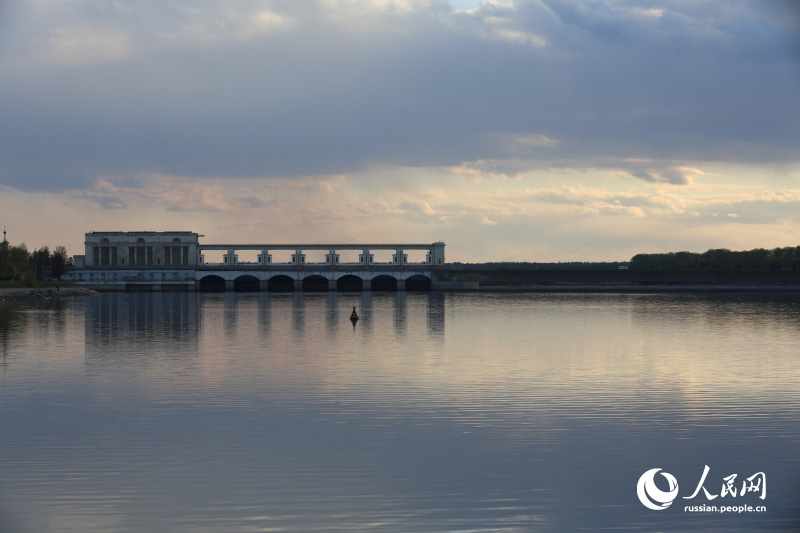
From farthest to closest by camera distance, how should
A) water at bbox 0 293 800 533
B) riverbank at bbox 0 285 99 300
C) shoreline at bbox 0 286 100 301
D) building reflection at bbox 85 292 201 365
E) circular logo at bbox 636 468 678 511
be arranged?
1. riverbank at bbox 0 285 99 300
2. shoreline at bbox 0 286 100 301
3. building reflection at bbox 85 292 201 365
4. circular logo at bbox 636 468 678 511
5. water at bbox 0 293 800 533

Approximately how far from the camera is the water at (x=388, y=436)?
57.0 ft

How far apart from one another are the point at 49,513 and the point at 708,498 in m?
15.3

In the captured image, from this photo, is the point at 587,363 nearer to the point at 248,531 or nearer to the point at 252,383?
the point at 252,383

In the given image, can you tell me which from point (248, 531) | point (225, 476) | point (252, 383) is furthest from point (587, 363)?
point (248, 531)

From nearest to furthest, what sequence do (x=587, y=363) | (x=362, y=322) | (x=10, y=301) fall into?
(x=587, y=363)
(x=362, y=322)
(x=10, y=301)

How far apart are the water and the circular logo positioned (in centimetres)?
26

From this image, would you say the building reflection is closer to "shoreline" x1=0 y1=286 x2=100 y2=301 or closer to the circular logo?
the circular logo

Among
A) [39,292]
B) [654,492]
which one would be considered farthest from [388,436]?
[39,292]

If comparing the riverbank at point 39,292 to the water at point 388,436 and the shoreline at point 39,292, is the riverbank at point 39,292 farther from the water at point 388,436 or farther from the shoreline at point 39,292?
the water at point 388,436

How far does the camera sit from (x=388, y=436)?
24.6 m

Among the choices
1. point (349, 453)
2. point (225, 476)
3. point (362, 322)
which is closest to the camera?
point (225, 476)

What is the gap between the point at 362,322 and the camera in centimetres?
7881

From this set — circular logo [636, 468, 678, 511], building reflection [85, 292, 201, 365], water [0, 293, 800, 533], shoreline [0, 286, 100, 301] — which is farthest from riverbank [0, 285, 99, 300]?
circular logo [636, 468, 678, 511]

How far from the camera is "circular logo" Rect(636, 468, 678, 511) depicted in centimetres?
1800
